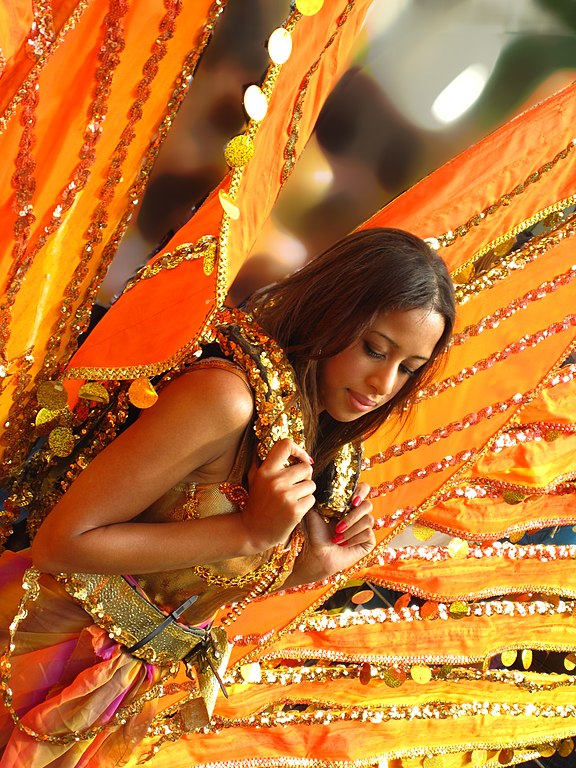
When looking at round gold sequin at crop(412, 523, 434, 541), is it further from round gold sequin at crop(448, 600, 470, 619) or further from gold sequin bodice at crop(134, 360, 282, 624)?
gold sequin bodice at crop(134, 360, 282, 624)

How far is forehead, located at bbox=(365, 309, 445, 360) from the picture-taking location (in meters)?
1.06

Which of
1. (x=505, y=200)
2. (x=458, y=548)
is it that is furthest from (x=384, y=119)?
(x=458, y=548)

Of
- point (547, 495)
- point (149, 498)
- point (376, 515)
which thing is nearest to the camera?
point (149, 498)

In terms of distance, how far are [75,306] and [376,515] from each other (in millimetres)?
820

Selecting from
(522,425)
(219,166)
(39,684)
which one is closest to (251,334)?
(219,166)

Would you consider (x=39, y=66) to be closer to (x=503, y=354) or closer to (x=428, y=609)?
(x=503, y=354)

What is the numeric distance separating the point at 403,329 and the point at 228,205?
10.6 inches

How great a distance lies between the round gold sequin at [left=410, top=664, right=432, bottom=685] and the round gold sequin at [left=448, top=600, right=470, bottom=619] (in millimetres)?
138

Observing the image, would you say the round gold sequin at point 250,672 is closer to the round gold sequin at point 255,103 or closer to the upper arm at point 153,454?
the upper arm at point 153,454

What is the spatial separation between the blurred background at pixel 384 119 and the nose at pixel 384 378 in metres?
0.43

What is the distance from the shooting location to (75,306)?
3.75 ft

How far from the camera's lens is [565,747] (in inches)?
88.0

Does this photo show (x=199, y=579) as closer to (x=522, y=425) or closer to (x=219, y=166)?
(x=219, y=166)

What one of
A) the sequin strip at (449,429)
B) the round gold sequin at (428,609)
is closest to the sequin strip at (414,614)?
the round gold sequin at (428,609)
